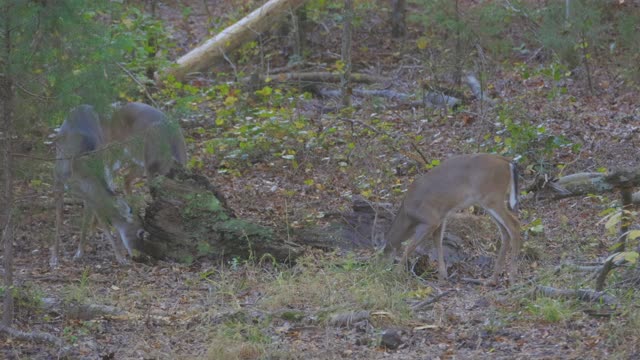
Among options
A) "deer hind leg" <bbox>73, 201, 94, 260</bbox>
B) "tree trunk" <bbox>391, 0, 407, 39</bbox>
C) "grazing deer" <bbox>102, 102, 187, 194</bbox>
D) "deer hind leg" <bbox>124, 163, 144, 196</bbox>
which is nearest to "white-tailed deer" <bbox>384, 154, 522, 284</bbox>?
"grazing deer" <bbox>102, 102, 187, 194</bbox>

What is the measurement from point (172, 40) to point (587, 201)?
9794 mm

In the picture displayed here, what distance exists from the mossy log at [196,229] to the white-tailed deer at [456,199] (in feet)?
3.52

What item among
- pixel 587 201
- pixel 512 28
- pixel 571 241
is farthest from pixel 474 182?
pixel 512 28

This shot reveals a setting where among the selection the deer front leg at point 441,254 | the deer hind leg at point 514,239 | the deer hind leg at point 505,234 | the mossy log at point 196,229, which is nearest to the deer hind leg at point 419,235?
the deer front leg at point 441,254

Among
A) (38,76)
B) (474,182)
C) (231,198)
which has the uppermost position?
(38,76)

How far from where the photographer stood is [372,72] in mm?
16875

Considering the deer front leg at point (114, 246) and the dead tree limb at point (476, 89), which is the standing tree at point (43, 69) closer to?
the deer front leg at point (114, 246)

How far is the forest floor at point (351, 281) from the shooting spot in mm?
6688

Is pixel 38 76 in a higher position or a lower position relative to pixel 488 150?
higher

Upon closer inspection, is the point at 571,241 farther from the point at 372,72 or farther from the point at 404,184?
the point at 372,72

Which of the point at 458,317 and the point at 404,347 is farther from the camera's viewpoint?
the point at 458,317

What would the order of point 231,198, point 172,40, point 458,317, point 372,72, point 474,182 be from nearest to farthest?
1. point 458,317
2. point 474,182
3. point 231,198
4. point 372,72
5. point 172,40

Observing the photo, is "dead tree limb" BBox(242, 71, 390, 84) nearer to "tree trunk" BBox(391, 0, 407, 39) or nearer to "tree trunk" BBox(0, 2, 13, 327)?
"tree trunk" BBox(391, 0, 407, 39)

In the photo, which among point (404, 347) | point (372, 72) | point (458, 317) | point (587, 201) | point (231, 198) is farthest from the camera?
point (372, 72)
